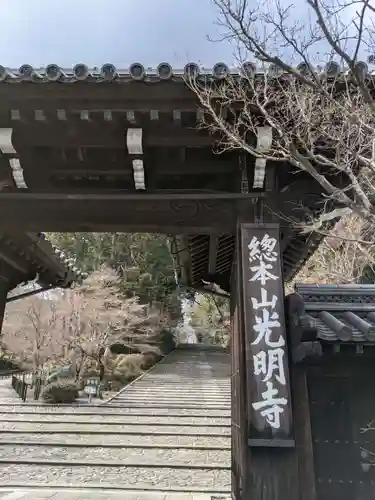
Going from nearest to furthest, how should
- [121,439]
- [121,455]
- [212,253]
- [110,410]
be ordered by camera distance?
1. [212,253]
2. [121,455]
3. [121,439]
4. [110,410]

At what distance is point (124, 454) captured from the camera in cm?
1116

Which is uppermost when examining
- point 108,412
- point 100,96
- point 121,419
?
point 100,96

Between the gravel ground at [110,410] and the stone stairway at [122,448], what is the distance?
0.04 metres

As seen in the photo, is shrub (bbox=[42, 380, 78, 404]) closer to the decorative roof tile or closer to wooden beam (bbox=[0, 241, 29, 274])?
the decorative roof tile

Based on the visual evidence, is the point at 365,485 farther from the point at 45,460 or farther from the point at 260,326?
the point at 45,460

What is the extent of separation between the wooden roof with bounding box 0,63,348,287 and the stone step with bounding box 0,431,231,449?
8.39 m

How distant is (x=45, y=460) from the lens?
34.2ft

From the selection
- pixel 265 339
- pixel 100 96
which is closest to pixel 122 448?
pixel 265 339

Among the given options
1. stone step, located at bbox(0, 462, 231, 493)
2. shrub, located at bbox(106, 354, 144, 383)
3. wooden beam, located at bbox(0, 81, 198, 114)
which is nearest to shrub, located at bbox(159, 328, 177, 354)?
shrub, located at bbox(106, 354, 144, 383)

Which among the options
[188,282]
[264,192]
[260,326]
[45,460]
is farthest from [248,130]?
[45,460]

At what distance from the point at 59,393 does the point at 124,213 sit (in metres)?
15.9

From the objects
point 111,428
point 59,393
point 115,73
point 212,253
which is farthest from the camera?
point 59,393

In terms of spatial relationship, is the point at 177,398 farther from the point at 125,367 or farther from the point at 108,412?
the point at 125,367

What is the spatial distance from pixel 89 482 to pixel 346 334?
6.67 meters
